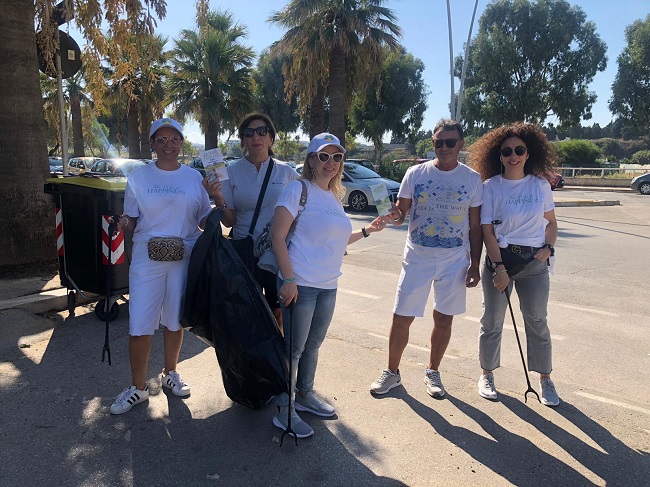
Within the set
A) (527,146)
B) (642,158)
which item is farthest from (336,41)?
(642,158)

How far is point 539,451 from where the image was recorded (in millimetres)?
2922

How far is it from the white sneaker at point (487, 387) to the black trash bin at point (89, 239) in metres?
3.24

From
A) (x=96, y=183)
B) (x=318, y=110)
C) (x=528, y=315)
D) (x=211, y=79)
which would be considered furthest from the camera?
(x=211, y=79)

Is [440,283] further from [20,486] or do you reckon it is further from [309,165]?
[20,486]

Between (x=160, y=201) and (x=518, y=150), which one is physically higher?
(x=518, y=150)

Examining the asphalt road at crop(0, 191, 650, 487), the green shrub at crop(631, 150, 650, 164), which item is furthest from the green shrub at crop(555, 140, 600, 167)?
the asphalt road at crop(0, 191, 650, 487)

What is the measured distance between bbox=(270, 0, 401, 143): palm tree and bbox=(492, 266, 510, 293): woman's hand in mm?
14252

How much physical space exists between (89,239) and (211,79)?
1988 centimetres

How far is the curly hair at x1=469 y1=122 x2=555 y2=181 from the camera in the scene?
3.50 meters

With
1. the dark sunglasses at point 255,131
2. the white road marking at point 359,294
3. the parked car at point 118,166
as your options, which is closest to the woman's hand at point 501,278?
the dark sunglasses at point 255,131

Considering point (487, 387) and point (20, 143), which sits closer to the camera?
point (487, 387)

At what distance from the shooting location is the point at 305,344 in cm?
317

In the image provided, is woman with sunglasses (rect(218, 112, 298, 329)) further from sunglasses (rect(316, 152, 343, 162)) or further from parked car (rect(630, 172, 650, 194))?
parked car (rect(630, 172, 650, 194))

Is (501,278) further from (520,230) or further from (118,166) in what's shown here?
(118,166)
